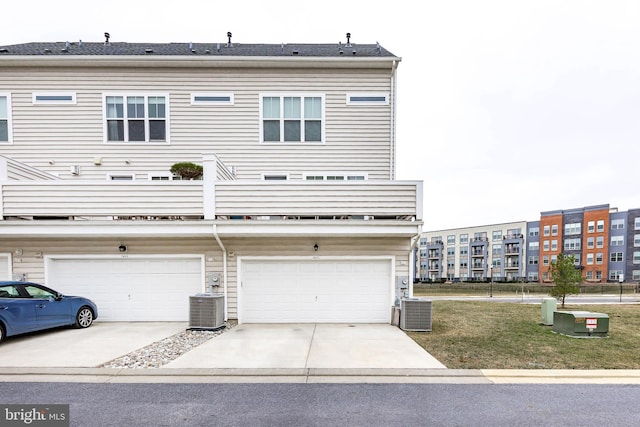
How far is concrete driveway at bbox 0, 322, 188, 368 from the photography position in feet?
17.1

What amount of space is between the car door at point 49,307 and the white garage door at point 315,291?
420cm

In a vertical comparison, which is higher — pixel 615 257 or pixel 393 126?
pixel 393 126

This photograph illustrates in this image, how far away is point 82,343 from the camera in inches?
245

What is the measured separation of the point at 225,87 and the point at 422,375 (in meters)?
10.1

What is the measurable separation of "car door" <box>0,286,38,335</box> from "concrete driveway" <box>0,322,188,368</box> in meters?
0.30

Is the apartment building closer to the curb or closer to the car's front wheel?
the curb

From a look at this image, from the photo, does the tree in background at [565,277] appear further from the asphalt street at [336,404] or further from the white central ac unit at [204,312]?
the white central ac unit at [204,312]

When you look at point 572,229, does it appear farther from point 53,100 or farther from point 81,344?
point 53,100

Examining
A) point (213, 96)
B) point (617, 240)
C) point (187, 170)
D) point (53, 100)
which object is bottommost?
point (617, 240)

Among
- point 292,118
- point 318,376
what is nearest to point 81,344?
point 318,376

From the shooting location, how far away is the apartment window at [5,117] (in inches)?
385

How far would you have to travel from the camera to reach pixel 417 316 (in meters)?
7.45

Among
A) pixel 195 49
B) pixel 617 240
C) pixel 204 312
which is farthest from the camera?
pixel 617 240

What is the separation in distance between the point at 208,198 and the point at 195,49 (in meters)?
6.75
